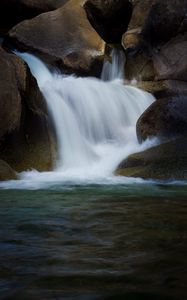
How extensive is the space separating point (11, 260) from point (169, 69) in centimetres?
1411

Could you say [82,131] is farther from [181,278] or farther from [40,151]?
[181,278]

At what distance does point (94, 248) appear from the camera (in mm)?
4398

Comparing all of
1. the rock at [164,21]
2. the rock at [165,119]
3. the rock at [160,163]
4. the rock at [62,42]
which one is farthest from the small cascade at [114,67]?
the rock at [160,163]

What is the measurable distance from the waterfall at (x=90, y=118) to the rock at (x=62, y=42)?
39cm

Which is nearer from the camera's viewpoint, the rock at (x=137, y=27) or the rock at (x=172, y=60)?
the rock at (x=172, y=60)

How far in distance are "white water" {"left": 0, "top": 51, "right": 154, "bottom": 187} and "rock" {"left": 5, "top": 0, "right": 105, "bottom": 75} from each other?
0.41 meters

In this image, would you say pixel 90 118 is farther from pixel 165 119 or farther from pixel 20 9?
pixel 20 9

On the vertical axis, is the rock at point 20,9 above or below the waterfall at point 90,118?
above

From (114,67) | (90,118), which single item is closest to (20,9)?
(114,67)

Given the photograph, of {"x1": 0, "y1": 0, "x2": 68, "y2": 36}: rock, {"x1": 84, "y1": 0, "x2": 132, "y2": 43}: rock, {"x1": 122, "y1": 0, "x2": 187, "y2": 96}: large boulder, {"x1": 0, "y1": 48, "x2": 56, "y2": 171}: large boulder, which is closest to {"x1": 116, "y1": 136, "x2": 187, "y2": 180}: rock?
{"x1": 0, "y1": 48, "x2": 56, "y2": 171}: large boulder

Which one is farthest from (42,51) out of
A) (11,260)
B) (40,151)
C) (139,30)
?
(11,260)

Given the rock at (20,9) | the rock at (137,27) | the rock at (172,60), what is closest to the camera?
the rock at (172,60)

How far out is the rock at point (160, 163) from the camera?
10508mm

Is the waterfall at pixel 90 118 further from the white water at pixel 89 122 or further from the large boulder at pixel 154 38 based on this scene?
the large boulder at pixel 154 38
